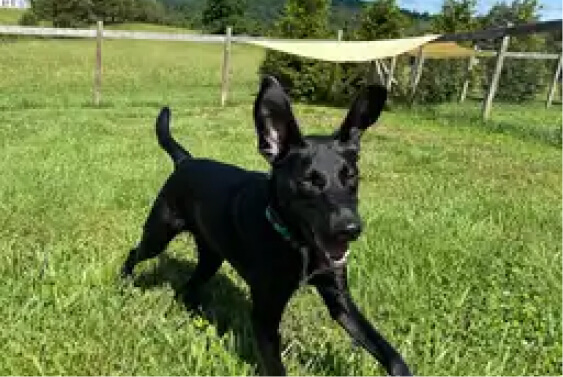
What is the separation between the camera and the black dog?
7.47 feet

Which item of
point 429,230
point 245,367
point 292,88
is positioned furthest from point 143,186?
point 292,88

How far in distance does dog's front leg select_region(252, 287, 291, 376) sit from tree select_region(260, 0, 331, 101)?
49.8 feet

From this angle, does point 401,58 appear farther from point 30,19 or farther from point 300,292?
point 30,19

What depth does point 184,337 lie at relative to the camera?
9.71 feet

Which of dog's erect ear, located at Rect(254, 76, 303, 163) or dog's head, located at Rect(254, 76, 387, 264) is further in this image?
dog's erect ear, located at Rect(254, 76, 303, 163)

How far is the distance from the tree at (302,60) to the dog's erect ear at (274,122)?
15082mm

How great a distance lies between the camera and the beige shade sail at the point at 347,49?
11.4 metres

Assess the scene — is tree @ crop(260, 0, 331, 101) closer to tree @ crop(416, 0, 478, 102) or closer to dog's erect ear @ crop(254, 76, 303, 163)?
tree @ crop(416, 0, 478, 102)

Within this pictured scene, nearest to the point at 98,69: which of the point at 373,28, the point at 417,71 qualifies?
the point at 373,28

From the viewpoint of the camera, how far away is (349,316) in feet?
8.60

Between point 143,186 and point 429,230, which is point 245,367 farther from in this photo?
point 143,186

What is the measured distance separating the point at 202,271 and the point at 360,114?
1546 mm

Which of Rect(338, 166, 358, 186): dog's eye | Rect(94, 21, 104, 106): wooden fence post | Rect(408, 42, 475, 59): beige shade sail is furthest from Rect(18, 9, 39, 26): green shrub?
Rect(338, 166, 358, 186): dog's eye

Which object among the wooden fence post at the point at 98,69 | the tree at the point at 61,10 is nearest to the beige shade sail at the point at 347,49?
the wooden fence post at the point at 98,69
